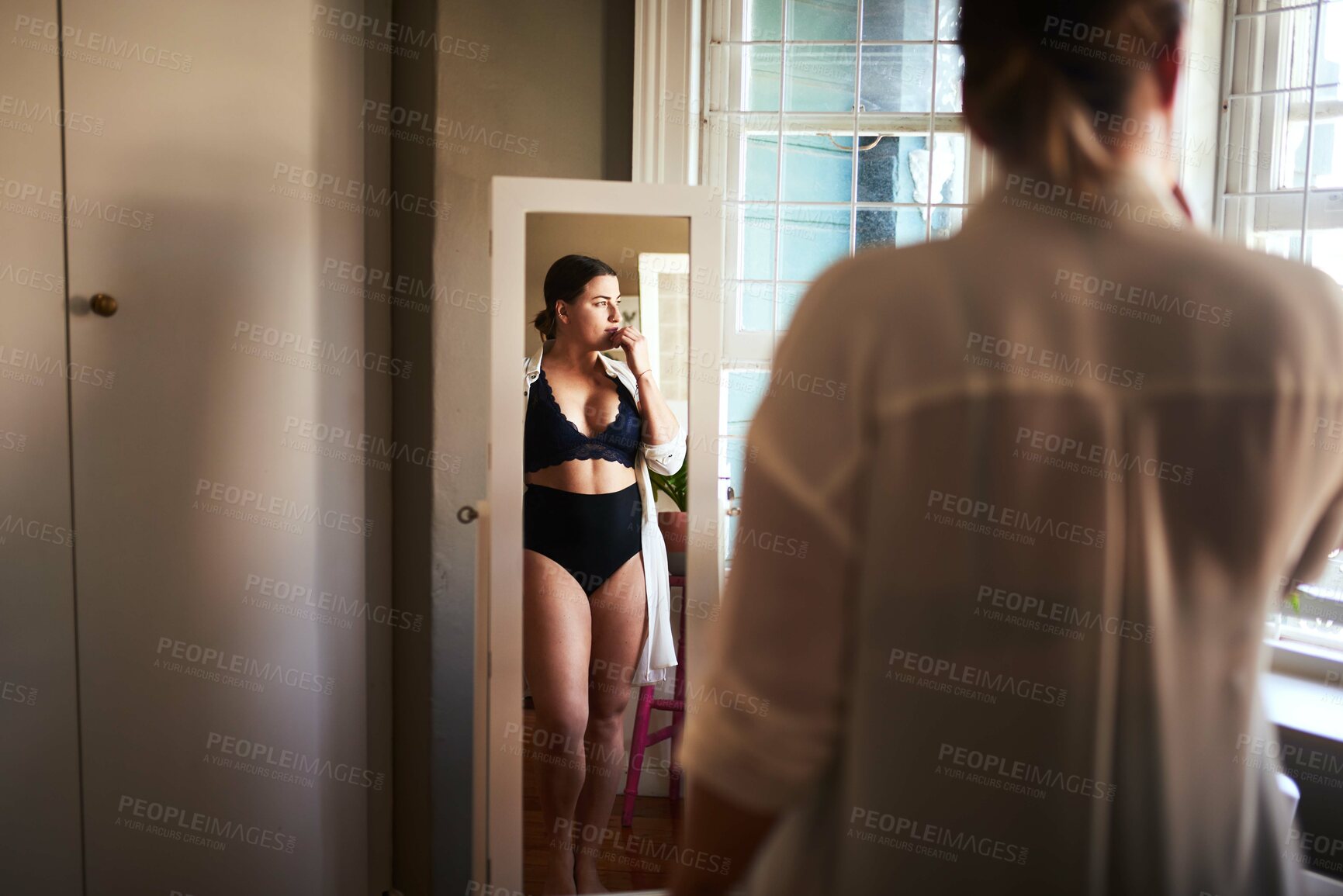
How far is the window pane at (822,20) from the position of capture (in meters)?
2.61

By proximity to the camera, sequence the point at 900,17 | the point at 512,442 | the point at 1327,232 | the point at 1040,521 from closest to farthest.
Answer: the point at 1040,521
the point at 512,442
the point at 1327,232
the point at 900,17

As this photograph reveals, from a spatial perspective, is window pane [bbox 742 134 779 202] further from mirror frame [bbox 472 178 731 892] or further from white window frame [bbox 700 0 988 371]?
mirror frame [bbox 472 178 731 892]

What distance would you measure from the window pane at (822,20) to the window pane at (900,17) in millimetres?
37

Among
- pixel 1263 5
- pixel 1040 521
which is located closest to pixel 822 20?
pixel 1263 5

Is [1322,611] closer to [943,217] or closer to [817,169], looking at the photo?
[943,217]

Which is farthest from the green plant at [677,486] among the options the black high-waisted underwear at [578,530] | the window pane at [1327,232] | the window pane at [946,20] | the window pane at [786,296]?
the window pane at [1327,232]

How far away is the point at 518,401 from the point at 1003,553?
1586mm

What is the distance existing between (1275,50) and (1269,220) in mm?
414

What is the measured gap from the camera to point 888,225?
8.84 ft

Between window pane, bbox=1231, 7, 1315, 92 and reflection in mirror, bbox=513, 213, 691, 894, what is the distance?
1.53 meters

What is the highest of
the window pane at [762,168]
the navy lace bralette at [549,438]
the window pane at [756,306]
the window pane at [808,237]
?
the window pane at [762,168]

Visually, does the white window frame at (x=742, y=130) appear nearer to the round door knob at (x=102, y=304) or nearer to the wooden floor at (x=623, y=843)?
the wooden floor at (x=623, y=843)

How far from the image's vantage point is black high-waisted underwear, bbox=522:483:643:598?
2.11m

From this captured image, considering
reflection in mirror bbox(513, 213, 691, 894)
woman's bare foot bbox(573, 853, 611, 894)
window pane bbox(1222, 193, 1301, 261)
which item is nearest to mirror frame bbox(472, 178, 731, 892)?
reflection in mirror bbox(513, 213, 691, 894)
